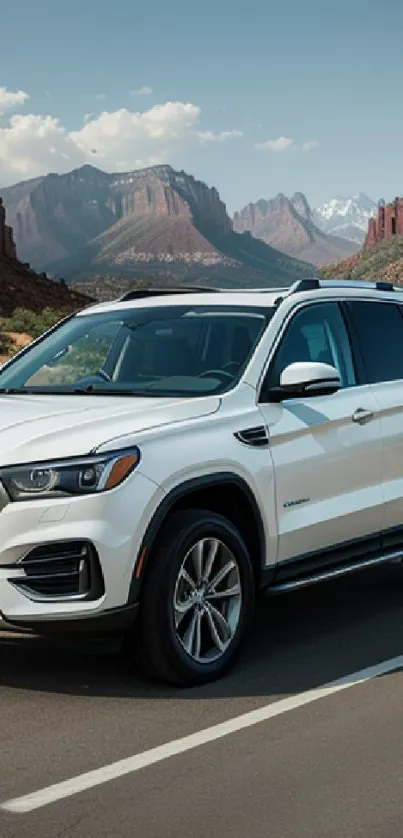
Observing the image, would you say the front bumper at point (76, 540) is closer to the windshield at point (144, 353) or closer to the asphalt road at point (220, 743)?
the asphalt road at point (220, 743)

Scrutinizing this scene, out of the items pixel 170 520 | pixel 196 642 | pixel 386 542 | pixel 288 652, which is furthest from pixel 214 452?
pixel 386 542

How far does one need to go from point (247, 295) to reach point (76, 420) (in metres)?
1.69

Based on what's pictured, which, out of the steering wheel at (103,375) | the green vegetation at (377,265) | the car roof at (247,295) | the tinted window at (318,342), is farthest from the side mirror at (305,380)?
the green vegetation at (377,265)

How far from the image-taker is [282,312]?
6.52 metres

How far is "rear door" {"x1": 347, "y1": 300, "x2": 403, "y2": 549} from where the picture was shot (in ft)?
22.7

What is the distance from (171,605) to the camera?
537cm

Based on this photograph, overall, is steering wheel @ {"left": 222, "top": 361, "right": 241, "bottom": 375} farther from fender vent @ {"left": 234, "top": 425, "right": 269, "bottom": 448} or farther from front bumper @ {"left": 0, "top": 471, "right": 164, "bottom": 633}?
front bumper @ {"left": 0, "top": 471, "right": 164, "bottom": 633}

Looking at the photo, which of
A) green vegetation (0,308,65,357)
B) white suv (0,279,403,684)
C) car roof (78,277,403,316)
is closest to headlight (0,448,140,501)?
white suv (0,279,403,684)

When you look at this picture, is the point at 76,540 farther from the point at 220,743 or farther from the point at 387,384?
the point at 387,384

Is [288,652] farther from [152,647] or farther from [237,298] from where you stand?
[237,298]

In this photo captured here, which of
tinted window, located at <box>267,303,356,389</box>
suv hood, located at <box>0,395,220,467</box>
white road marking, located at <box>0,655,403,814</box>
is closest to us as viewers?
white road marking, located at <box>0,655,403,814</box>

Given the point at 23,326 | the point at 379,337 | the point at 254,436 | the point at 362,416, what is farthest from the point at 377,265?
the point at 254,436

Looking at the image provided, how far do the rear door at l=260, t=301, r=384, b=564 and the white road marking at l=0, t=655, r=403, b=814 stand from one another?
667 mm

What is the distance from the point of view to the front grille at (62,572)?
5.09 m
